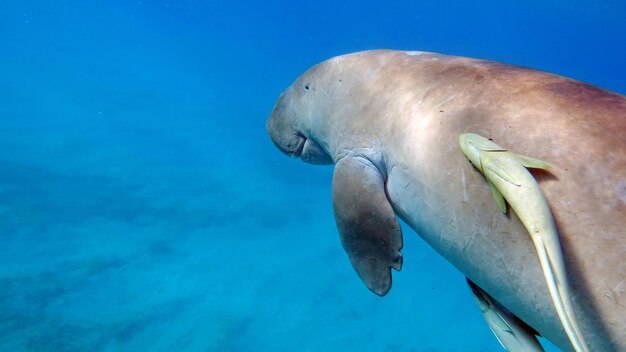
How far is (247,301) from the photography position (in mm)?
9961

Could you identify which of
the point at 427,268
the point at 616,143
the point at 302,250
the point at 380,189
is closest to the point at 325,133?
the point at 380,189

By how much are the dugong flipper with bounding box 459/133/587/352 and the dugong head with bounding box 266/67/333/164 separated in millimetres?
1557

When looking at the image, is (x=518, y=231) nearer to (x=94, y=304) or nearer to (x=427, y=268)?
(x=94, y=304)

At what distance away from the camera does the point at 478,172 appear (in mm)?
1806

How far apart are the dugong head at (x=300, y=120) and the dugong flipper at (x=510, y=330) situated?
1.63 meters

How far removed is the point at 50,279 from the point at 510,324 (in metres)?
10.2

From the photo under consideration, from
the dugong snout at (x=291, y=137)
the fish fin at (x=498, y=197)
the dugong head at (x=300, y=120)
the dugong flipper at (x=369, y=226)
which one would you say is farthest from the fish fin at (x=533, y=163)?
the dugong snout at (x=291, y=137)

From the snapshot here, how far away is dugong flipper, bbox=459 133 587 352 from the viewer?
1.41 m

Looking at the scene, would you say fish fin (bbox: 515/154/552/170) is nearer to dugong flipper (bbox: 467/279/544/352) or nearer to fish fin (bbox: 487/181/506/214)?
fish fin (bbox: 487/181/506/214)

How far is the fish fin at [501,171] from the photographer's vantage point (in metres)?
1.53

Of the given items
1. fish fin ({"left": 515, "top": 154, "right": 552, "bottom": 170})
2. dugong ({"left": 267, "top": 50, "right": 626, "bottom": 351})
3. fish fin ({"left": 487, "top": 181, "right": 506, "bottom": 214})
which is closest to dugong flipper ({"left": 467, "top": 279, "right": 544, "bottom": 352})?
dugong ({"left": 267, "top": 50, "right": 626, "bottom": 351})

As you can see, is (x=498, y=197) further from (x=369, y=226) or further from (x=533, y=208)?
(x=369, y=226)

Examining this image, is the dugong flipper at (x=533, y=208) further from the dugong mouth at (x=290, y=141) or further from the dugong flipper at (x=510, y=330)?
the dugong mouth at (x=290, y=141)

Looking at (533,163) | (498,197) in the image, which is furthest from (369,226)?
(533,163)
